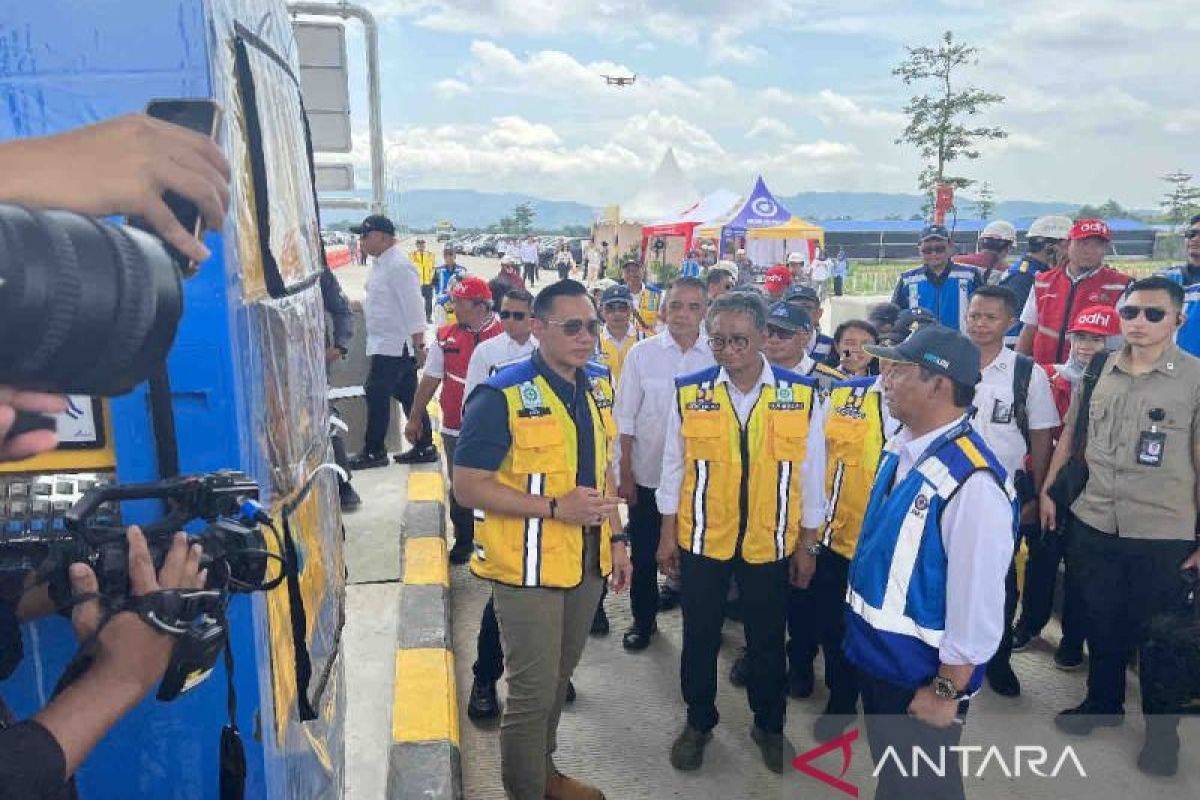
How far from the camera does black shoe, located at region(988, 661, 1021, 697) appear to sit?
408cm

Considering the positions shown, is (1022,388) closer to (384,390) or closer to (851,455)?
(851,455)

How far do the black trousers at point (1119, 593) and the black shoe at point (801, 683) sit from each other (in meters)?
1.24

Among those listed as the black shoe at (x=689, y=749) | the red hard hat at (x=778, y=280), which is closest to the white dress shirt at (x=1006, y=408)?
the black shoe at (x=689, y=749)

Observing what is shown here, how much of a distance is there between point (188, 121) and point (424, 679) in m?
3.05

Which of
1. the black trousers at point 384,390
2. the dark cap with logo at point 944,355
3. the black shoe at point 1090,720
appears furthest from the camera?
the black trousers at point 384,390

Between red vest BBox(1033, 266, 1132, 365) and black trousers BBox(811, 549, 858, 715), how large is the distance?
7.93 ft

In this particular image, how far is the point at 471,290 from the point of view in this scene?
209 inches

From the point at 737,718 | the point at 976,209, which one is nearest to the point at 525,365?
the point at 737,718

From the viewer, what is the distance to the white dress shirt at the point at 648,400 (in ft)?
14.7

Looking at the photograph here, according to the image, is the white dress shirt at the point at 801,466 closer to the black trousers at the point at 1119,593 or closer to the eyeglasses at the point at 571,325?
the eyeglasses at the point at 571,325

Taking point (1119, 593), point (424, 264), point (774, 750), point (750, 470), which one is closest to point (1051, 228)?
point (1119, 593)

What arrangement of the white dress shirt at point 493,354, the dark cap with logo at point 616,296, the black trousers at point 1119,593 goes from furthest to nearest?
the dark cap with logo at point 616,296
the white dress shirt at point 493,354
the black trousers at point 1119,593

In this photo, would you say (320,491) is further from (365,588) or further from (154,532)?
(365,588)

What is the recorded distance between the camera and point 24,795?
1084 millimetres
